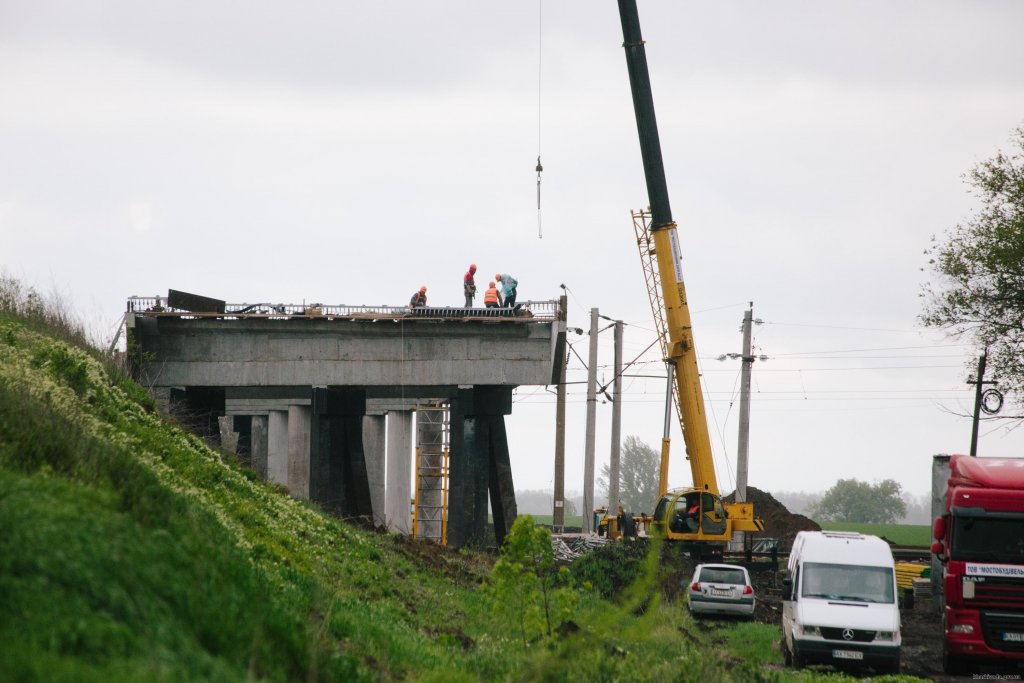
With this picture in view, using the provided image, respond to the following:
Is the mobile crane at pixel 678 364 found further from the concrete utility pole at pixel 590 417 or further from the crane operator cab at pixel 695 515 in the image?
the concrete utility pole at pixel 590 417

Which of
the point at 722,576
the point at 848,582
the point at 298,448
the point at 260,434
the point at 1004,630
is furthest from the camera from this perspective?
the point at 260,434

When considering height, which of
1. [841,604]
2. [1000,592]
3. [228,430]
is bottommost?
[841,604]

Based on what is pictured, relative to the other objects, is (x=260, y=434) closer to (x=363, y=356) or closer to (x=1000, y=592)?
(x=363, y=356)

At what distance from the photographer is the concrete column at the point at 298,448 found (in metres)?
54.7

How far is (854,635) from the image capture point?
20.9 meters

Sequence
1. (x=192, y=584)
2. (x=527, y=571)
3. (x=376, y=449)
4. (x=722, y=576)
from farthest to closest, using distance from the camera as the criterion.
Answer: (x=376, y=449), (x=722, y=576), (x=527, y=571), (x=192, y=584)

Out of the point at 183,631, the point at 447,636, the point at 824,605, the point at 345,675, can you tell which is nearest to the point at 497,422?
the point at 824,605

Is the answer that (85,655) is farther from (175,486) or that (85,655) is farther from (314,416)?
(314,416)

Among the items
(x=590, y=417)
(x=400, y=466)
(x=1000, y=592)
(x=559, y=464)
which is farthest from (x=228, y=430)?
(x=1000, y=592)

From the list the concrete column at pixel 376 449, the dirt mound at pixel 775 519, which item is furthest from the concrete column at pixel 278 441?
the dirt mound at pixel 775 519

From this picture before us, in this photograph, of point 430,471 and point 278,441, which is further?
point 278,441

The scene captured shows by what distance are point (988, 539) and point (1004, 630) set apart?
5.08ft

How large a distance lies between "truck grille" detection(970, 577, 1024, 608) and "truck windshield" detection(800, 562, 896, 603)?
1.45 meters

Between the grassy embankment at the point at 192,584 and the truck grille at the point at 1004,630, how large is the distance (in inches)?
154
